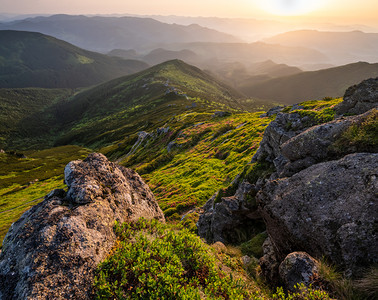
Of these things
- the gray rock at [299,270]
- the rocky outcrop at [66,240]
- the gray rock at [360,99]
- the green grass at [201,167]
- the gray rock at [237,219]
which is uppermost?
the gray rock at [360,99]

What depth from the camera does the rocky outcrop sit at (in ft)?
27.7

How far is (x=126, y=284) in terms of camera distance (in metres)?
8.53

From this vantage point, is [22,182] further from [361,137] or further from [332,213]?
[361,137]

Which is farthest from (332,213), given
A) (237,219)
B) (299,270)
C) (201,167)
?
(201,167)

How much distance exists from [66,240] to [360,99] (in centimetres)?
2628

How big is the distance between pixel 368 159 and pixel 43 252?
61.0 ft

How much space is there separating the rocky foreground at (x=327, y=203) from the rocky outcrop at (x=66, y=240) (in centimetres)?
1009

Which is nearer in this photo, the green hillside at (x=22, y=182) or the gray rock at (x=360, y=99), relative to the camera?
the gray rock at (x=360, y=99)

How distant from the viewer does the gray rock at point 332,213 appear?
31.7 ft

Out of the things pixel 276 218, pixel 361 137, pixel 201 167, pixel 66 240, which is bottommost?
pixel 201 167

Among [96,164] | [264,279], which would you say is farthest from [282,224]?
[96,164]

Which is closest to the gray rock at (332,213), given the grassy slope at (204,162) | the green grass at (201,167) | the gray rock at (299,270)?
the gray rock at (299,270)

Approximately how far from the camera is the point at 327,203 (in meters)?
11.4

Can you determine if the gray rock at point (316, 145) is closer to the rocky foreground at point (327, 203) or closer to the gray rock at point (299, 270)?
the rocky foreground at point (327, 203)
